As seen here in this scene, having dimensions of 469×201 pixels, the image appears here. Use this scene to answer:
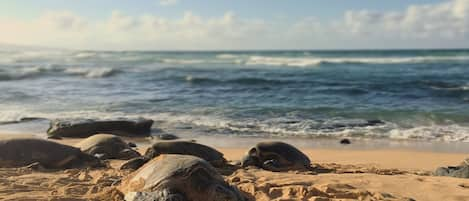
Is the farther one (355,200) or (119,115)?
(119,115)

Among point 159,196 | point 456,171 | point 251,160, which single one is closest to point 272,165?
point 251,160

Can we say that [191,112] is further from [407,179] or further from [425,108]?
[407,179]

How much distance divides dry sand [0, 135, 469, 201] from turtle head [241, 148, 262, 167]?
13.7 inches

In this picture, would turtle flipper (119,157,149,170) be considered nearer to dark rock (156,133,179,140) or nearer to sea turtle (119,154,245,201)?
sea turtle (119,154,245,201)

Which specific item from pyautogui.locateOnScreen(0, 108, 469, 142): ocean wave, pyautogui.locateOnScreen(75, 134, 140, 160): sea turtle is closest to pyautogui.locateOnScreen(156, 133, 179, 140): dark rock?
pyautogui.locateOnScreen(0, 108, 469, 142): ocean wave

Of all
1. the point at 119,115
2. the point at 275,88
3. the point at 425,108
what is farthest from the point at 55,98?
the point at 425,108

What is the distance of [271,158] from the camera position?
7.55 metres

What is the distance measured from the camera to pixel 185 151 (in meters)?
7.32

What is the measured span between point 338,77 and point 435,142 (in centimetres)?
1649

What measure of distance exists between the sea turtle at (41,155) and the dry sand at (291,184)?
14.4 inches

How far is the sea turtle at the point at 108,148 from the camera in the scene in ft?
25.8

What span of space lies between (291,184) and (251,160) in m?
1.57

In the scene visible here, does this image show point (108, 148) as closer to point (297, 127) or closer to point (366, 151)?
point (366, 151)

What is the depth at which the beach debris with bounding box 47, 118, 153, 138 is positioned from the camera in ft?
35.0
